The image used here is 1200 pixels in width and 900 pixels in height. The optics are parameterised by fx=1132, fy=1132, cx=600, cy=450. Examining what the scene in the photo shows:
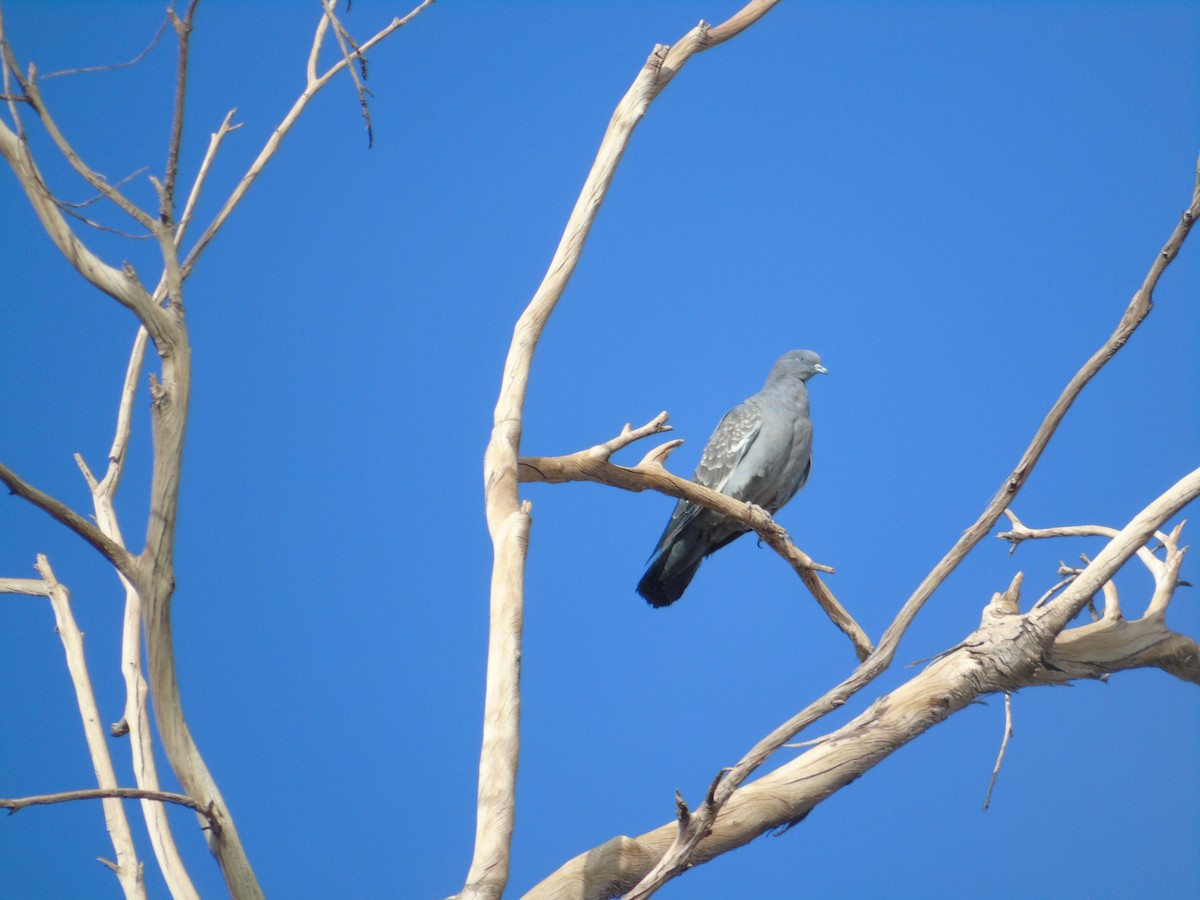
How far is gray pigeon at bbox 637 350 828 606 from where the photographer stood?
4172 mm

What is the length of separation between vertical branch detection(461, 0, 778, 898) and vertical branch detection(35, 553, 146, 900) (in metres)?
0.98

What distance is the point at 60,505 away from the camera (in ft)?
4.56

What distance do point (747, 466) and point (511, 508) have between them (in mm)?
2360

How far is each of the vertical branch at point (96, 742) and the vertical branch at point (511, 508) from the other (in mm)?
983

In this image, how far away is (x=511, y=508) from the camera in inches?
82.7

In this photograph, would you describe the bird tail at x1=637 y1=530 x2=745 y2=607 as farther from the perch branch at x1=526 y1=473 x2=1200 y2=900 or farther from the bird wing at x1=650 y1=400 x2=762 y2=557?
the perch branch at x1=526 y1=473 x2=1200 y2=900

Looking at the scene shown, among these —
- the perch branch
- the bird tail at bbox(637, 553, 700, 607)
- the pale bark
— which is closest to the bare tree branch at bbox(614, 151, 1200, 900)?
the perch branch

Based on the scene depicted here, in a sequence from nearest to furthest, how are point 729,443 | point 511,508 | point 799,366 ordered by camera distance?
1. point 511,508
2. point 729,443
3. point 799,366

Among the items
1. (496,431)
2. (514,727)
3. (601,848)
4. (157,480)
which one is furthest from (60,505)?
(601,848)

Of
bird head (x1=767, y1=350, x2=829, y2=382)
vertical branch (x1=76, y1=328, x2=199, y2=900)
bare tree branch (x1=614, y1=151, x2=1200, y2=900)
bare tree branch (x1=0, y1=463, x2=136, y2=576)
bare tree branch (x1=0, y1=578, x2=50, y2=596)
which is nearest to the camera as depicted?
bare tree branch (x1=0, y1=463, x2=136, y2=576)

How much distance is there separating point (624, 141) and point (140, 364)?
1296mm

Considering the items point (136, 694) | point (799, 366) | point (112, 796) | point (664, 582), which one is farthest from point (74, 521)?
point (799, 366)

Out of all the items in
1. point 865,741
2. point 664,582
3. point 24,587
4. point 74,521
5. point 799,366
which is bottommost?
point 865,741

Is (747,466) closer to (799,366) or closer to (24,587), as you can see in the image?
(799,366)
